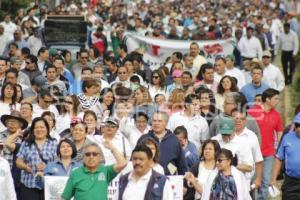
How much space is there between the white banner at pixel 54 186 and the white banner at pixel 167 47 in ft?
45.1

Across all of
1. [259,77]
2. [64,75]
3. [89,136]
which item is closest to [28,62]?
[64,75]

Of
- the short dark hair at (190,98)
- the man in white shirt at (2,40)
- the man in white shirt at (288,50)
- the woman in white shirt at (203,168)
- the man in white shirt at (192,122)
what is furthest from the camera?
the man in white shirt at (288,50)

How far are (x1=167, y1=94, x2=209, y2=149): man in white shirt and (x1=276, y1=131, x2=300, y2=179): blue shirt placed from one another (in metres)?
2.02

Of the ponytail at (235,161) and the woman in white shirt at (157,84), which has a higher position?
the woman in white shirt at (157,84)

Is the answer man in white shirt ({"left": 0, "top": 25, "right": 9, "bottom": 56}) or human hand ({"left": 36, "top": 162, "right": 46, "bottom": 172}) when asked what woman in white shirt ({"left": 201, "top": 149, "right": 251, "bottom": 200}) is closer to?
human hand ({"left": 36, "top": 162, "right": 46, "bottom": 172})

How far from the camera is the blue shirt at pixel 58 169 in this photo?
13.5 m

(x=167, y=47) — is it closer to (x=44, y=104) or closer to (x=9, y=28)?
(x=9, y=28)

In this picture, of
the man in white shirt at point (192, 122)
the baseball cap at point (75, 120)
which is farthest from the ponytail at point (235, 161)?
the baseball cap at point (75, 120)

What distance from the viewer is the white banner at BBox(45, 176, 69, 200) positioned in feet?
44.2

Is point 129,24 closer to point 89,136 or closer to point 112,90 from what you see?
point 112,90

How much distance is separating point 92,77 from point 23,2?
20838 mm

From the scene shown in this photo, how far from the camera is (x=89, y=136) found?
1468 cm

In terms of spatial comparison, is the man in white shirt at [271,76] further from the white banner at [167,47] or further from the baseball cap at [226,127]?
the baseball cap at [226,127]

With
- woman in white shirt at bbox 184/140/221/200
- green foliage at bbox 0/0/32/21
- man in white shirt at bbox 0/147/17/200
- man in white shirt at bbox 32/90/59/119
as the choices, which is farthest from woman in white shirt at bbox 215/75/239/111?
green foliage at bbox 0/0/32/21
